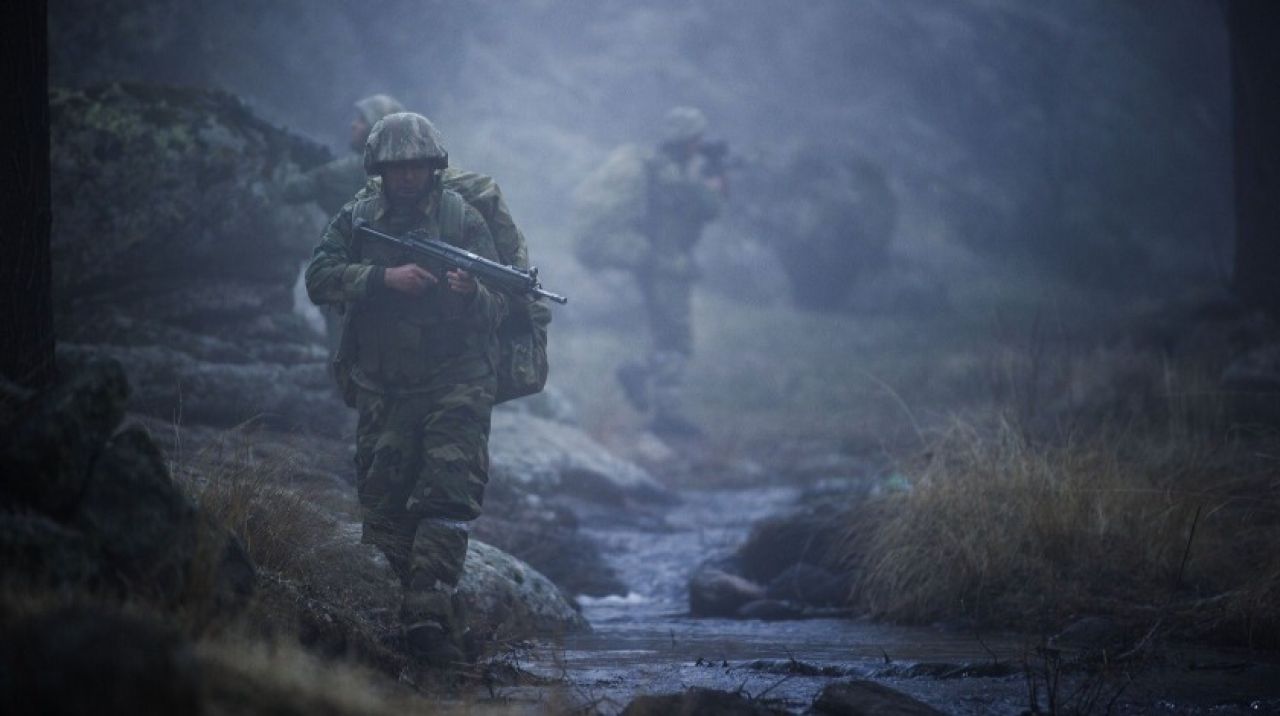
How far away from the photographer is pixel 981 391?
1185 cm

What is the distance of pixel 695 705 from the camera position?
3.34 meters

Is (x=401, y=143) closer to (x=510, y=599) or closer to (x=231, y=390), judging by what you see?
(x=510, y=599)

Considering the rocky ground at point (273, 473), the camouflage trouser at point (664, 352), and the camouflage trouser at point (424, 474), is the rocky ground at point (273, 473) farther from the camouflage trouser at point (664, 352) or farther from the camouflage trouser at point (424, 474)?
the camouflage trouser at point (664, 352)

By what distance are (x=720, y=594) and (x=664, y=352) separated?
7619 mm

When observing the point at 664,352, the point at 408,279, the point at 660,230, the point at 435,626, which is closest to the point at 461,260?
the point at 408,279

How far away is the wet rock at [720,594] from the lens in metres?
6.63

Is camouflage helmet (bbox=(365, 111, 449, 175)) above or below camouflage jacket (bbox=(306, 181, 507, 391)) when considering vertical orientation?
above

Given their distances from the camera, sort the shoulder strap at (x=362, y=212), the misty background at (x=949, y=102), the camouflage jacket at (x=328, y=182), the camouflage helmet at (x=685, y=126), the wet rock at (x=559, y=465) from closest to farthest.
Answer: the shoulder strap at (x=362, y=212), the camouflage jacket at (x=328, y=182), the wet rock at (x=559, y=465), the camouflage helmet at (x=685, y=126), the misty background at (x=949, y=102)

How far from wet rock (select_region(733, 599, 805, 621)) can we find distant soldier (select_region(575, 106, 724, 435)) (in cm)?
716

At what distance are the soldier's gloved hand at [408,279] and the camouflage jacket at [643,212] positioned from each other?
916 cm

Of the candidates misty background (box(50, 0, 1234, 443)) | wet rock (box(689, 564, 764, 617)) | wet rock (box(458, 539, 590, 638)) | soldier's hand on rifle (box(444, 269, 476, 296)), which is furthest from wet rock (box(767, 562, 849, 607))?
misty background (box(50, 0, 1234, 443))

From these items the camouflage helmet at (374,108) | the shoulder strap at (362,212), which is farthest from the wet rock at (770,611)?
the camouflage helmet at (374,108)

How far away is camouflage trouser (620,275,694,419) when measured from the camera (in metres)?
13.8

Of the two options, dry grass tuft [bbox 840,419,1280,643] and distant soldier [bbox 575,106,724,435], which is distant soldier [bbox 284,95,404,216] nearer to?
dry grass tuft [bbox 840,419,1280,643]
